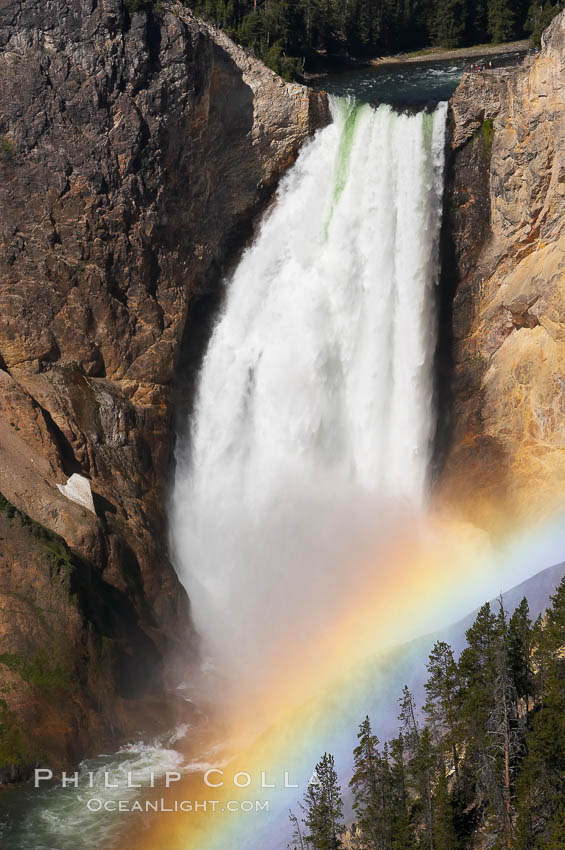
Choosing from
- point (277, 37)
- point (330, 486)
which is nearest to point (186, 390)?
point (330, 486)

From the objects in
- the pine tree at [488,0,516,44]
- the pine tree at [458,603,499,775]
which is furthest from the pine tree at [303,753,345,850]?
the pine tree at [488,0,516,44]

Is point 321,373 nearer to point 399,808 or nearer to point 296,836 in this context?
point 296,836

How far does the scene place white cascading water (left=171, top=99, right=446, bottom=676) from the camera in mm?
46938

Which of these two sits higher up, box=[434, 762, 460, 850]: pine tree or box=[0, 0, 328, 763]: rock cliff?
box=[0, 0, 328, 763]: rock cliff

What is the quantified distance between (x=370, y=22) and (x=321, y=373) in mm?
27580

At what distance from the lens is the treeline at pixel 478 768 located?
27.1 m

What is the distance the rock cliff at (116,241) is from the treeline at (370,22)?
13.3m

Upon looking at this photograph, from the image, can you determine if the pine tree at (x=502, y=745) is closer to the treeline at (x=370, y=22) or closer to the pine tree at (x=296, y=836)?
the pine tree at (x=296, y=836)

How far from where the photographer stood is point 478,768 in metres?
29.5

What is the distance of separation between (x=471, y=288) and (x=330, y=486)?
11.7 m

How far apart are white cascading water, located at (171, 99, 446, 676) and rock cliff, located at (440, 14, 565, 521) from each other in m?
1.49

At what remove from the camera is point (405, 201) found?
47.1 metres

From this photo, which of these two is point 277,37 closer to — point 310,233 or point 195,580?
point 310,233

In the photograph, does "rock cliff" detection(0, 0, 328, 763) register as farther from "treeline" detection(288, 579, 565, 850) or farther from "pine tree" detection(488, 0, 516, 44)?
"pine tree" detection(488, 0, 516, 44)
